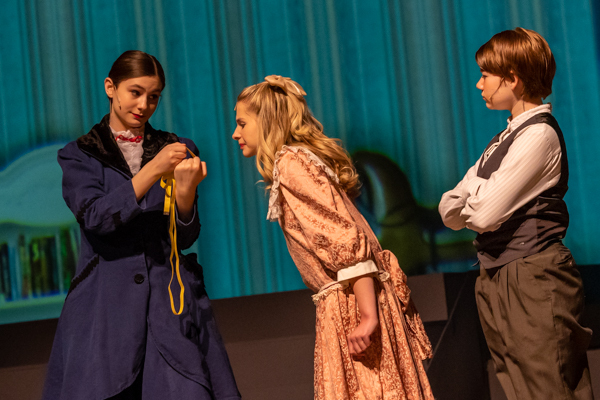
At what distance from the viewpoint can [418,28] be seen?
9.98 feet

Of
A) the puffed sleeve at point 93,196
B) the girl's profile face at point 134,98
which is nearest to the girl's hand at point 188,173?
the puffed sleeve at point 93,196

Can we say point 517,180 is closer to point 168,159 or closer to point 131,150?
point 168,159

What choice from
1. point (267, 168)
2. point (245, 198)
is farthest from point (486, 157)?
point (245, 198)

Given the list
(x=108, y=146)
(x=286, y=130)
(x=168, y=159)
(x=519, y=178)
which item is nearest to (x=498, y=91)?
(x=519, y=178)

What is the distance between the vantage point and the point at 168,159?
1.29 m

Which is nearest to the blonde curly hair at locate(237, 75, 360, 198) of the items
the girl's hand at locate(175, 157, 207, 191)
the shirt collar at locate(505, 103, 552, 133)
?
the girl's hand at locate(175, 157, 207, 191)

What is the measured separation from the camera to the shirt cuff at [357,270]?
1326 mm

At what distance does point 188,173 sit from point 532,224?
0.80 meters

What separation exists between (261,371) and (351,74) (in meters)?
1.58

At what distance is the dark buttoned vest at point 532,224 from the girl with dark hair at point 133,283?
70cm

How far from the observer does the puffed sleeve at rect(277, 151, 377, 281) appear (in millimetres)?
1330

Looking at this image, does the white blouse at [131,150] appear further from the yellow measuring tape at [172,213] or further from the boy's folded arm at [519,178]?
the boy's folded arm at [519,178]

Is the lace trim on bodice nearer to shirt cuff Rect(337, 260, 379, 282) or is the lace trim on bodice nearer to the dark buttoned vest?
shirt cuff Rect(337, 260, 379, 282)

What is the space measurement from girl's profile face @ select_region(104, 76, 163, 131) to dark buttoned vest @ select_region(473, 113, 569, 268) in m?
0.85
